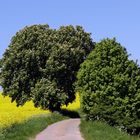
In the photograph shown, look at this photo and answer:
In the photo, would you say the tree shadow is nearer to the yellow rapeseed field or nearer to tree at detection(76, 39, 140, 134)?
the yellow rapeseed field

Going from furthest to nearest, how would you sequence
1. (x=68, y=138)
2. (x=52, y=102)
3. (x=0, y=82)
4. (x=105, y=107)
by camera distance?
1. (x=0, y=82)
2. (x=52, y=102)
3. (x=105, y=107)
4. (x=68, y=138)

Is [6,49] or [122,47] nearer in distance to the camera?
[122,47]

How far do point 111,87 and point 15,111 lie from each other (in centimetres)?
2332

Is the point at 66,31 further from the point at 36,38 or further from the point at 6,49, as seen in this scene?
the point at 6,49

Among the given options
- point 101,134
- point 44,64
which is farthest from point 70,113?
point 101,134

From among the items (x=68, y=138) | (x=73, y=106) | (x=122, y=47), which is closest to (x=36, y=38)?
(x=73, y=106)

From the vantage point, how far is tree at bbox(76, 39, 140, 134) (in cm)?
4241

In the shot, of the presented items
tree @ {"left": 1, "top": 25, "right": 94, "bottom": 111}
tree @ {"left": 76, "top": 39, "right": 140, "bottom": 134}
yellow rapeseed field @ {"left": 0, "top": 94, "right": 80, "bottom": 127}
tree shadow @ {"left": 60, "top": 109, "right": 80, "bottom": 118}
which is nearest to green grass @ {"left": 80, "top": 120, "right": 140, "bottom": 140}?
tree @ {"left": 76, "top": 39, "right": 140, "bottom": 134}

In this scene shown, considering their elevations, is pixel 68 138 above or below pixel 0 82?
below

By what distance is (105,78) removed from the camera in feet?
142

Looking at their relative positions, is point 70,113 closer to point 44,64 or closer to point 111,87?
point 44,64

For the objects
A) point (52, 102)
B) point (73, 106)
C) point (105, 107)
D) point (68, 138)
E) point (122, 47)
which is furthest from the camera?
point (73, 106)

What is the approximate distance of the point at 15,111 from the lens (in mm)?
63281

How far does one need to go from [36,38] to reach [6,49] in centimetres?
531
